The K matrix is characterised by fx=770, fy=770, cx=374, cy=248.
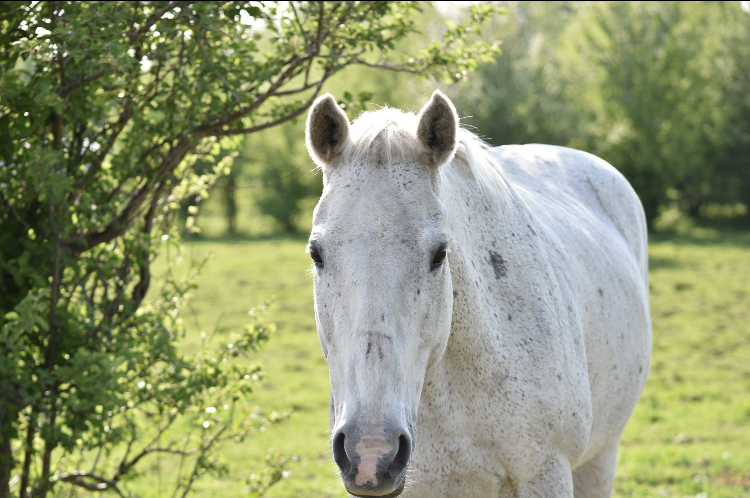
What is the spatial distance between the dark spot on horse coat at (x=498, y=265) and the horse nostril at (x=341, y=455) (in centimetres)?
104

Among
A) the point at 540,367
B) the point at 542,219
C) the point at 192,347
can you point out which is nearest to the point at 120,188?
the point at 542,219

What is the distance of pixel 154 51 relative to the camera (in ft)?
12.7

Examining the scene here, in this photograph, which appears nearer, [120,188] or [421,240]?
[421,240]

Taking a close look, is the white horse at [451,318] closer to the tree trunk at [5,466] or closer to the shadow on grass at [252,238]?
the tree trunk at [5,466]

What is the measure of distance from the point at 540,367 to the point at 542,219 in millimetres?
906

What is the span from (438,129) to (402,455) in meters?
0.98

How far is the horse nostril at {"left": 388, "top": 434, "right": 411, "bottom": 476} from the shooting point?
2.01 metres

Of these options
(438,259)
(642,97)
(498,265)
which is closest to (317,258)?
(438,259)

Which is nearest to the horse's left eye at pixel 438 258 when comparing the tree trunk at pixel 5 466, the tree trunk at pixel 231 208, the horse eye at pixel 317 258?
the horse eye at pixel 317 258

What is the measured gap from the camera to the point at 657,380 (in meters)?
10.9

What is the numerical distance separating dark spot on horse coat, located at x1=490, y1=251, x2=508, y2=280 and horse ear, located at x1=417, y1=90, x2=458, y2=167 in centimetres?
60

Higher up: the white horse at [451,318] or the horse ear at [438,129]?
the horse ear at [438,129]

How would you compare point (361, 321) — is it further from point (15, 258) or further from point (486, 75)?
point (486, 75)

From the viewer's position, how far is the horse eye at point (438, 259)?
225cm
